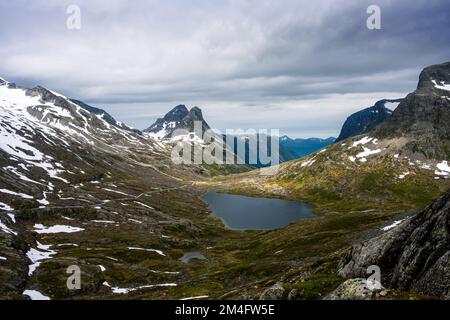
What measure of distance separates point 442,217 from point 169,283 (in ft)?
280

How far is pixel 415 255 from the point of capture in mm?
37312

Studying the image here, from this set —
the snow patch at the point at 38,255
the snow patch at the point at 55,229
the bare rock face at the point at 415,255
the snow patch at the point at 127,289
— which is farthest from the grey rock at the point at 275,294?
the snow patch at the point at 55,229

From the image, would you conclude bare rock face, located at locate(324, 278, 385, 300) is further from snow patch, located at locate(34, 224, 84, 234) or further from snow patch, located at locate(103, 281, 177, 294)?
snow patch, located at locate(34, 224, 84, 234)

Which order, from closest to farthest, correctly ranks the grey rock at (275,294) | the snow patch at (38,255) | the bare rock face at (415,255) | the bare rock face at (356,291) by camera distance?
the bare rock face at (356,291) → the bare rock face at (415,255) → the grey rock at (275,294) → the snow patch at (38,255)

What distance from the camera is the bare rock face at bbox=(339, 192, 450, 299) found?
105 ft

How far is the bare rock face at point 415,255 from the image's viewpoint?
31.9 metres

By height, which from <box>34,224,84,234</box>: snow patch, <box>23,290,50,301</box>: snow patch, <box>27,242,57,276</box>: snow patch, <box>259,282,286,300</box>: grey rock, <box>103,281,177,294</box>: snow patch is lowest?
<box>103,281,177,294</box>: snow patch

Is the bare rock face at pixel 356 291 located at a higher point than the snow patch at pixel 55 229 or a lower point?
higher

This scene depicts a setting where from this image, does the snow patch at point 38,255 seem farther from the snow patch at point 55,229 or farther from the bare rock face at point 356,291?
the bare rock face at point 356,291

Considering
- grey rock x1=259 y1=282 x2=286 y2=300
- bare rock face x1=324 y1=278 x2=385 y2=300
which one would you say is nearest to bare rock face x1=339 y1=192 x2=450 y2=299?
bare rock face x1=324 y1=278 x2=385 y2=300

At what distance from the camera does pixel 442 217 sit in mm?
37375
